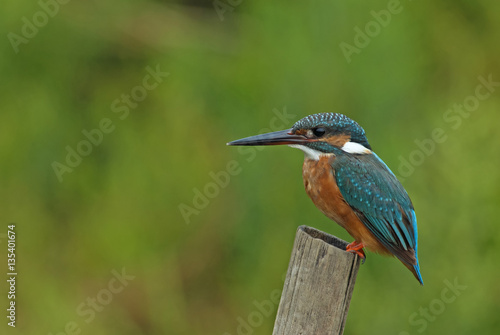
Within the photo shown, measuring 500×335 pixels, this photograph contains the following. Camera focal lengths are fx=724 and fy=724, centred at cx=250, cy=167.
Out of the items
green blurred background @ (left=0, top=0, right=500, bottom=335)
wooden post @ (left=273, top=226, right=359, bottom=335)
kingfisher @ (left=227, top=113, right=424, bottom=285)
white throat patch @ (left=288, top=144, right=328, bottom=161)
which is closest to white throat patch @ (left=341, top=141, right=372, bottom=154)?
kingfisher @ (left=227, top=113, right=424, bottom=285)

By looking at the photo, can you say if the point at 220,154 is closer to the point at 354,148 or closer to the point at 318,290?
the point at 354,148

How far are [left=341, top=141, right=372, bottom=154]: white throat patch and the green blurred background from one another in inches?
46.5

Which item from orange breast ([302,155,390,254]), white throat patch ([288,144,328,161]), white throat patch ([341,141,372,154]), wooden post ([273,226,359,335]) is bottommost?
wooden post ([273,226,359,335])

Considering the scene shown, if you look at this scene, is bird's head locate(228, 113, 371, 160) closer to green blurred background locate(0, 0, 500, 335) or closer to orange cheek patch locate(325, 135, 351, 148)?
orange cheek patch locate(325, 135, 351, 148)

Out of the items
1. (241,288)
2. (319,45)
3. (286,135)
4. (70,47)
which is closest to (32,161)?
(70,47)

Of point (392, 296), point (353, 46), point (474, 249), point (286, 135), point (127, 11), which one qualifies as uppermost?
point (127, 11)

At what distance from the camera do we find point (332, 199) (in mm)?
3240

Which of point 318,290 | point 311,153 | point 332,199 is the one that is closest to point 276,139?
point 311,153

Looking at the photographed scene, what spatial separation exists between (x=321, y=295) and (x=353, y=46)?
2.56 m

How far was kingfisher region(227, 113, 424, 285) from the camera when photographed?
3133mm

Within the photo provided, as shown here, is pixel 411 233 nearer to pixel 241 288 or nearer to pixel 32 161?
pixel 241 288

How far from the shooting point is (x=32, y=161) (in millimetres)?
5066

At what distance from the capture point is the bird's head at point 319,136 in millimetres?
3174

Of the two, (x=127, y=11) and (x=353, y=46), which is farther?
(x=127, y=11)
